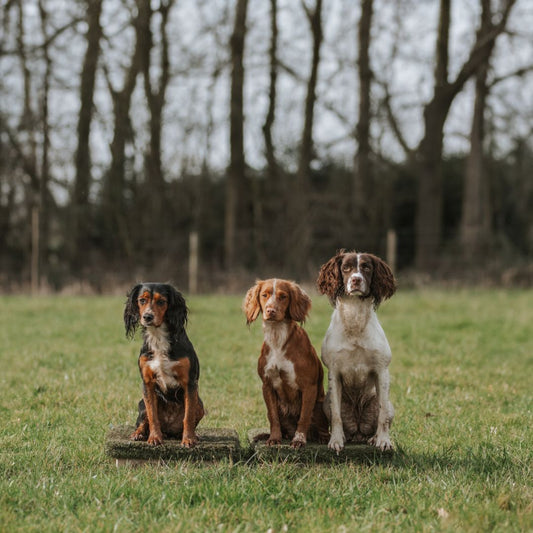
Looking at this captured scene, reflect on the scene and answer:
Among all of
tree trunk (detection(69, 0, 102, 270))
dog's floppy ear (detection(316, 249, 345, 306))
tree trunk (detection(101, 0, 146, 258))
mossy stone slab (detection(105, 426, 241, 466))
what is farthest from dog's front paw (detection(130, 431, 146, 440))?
tree trunk (detection(69, 0, 102, 270))

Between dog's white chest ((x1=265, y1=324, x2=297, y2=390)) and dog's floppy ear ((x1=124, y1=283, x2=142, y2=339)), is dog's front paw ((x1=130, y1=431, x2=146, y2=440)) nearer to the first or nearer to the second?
dog's floppy ear ((x1=124, y1=283, x2=142, y2=339))

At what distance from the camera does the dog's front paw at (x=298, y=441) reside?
471cm

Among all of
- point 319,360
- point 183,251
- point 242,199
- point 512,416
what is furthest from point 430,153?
point 319,360

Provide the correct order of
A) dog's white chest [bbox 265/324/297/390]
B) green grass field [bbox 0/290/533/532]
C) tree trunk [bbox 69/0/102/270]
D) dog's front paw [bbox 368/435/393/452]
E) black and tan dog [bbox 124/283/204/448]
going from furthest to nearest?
1. tree trunk [bbox 69/0/102/270]
2. dog's front paw [bbox 368/435/393/452]
3. dog's white chest [bbox 265/324/297/390]
4. black and tan dog [bbox 124/283/204/448]
5. green grass field [bbox 0/290/533/532]

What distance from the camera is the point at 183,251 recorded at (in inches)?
796

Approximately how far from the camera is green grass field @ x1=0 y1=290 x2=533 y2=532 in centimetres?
380

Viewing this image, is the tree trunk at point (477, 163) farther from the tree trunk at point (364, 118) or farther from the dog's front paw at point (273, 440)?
the dog's front paw at point (273, 440)

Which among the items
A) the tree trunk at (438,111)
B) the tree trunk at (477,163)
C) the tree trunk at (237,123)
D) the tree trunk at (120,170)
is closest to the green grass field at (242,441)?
the tree trunk at (120,170)

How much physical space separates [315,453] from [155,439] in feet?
3.60

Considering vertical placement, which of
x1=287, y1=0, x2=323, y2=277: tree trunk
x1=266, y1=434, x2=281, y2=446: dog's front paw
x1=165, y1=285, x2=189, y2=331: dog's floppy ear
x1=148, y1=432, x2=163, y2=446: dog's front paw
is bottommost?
x1=266, y1=434, x2=281, y2=446: dog's front paw

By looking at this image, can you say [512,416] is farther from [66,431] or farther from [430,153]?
[430,153]

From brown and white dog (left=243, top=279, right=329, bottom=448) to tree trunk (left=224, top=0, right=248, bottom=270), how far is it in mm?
16494

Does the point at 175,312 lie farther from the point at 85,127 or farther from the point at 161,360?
the point at 85,127

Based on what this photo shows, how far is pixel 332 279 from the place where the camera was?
4.75m
